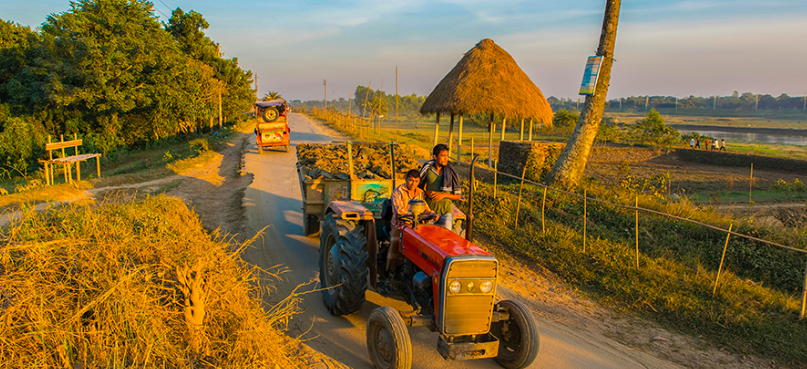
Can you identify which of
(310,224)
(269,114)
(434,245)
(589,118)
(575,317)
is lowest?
(575,317)

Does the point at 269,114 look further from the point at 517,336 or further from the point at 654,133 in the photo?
the point at 654,133

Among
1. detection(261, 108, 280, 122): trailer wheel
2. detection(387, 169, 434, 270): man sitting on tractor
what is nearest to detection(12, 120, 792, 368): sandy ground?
detection(387, 169, 434, 270): man sitting on tractor

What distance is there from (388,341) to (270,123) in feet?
54.0

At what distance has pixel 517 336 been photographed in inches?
169

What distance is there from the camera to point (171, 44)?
25.6 meters

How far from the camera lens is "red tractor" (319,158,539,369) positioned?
3.87 meters

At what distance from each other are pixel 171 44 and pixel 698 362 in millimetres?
27942

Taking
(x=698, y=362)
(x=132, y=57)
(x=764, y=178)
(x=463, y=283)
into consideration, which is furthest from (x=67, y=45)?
(x=764, y=178)

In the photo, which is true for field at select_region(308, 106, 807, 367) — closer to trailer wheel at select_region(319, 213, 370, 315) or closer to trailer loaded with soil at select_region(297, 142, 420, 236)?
trailer loaded with soil at select_region(297, 142, 420, 236)

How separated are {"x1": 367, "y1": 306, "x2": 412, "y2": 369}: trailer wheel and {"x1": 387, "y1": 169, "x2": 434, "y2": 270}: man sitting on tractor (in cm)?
91

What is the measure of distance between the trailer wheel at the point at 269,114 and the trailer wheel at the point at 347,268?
14575mm

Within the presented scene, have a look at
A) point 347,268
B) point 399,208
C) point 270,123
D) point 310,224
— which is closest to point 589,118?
point 310,224

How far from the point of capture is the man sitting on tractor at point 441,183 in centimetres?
544

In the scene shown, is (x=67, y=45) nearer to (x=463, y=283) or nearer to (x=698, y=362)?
(x=463, y=283)
